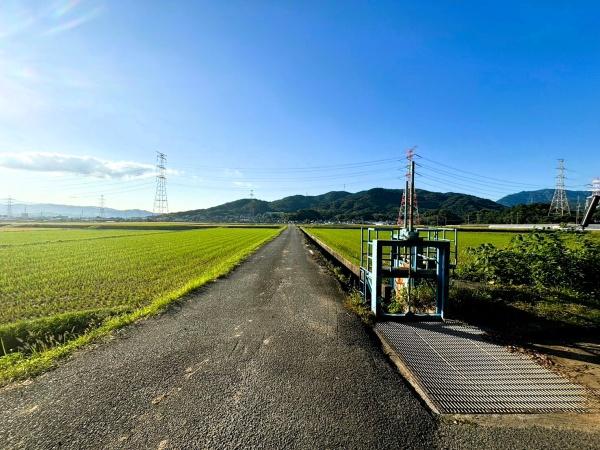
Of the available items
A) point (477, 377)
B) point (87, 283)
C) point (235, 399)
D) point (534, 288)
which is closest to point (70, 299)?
point (87, 283)

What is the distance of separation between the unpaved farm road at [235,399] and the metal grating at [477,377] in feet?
1.34

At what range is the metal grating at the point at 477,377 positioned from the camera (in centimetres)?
366

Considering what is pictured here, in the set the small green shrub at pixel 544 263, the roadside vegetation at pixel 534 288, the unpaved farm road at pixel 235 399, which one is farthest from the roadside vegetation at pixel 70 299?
the small green shrub at pixel 544 263

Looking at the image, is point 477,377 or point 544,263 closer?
point 477,377

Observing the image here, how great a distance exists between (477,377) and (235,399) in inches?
131

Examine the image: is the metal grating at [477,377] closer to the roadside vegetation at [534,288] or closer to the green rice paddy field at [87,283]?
the roadside vegetation at [534,288]

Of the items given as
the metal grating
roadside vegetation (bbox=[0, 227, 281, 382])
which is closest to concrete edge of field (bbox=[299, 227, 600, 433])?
the metal grating

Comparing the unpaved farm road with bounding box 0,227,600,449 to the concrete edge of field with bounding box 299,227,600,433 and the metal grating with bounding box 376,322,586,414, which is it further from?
the metal grating with bounding box 376,322,586,414

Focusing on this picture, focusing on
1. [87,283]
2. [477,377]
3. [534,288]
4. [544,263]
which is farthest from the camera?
[87,283]

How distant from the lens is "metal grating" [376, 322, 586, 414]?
366 centimetres

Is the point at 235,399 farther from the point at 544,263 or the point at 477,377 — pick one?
the point at 544,263

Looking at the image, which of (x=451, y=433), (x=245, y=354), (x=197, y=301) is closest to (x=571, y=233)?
(x=451, y=433)

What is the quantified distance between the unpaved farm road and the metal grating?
41 centimetres

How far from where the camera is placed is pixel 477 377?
171 inches
